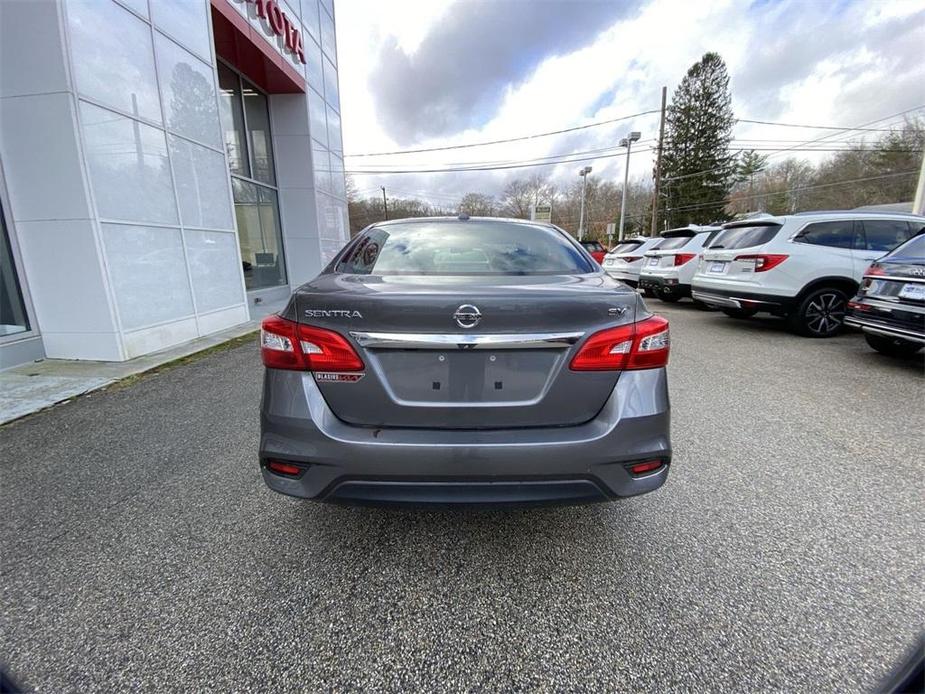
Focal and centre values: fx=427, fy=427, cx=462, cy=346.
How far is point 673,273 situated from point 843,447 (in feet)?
22.0

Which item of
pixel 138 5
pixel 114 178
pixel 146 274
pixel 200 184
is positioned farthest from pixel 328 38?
pixel 146 274

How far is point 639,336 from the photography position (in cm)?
165

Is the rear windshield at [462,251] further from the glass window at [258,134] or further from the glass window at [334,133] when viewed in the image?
the glass window at [334,133]

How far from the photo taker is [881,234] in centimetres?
606

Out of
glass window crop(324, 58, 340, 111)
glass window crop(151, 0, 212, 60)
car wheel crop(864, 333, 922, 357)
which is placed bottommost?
car wheel crop(864, 333, 922, 357)

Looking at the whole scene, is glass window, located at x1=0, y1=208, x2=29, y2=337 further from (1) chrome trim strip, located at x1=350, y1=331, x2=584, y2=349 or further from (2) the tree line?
(2) the tree line

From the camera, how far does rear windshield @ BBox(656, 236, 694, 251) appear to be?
30.1 feet

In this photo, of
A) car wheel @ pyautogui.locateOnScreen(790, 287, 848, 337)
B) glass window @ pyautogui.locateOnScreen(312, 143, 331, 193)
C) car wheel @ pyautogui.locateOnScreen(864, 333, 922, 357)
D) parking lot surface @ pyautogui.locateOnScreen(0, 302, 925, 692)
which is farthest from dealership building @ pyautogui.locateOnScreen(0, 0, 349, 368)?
car wheel @ pyautogui.locateOnScreen(864, 333, 922, 357)

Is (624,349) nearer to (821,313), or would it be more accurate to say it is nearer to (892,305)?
(892,305)

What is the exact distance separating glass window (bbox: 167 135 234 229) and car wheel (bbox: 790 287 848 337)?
9.06 meters

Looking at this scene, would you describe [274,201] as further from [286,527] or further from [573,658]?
[573,658]

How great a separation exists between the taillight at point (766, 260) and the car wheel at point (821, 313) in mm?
691

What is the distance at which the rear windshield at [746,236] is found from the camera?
612 centimetres

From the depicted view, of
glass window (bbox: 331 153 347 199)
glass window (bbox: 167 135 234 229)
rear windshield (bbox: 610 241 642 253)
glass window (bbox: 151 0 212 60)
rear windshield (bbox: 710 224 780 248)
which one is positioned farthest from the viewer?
glass window (bbox: 331 153 347 199)
